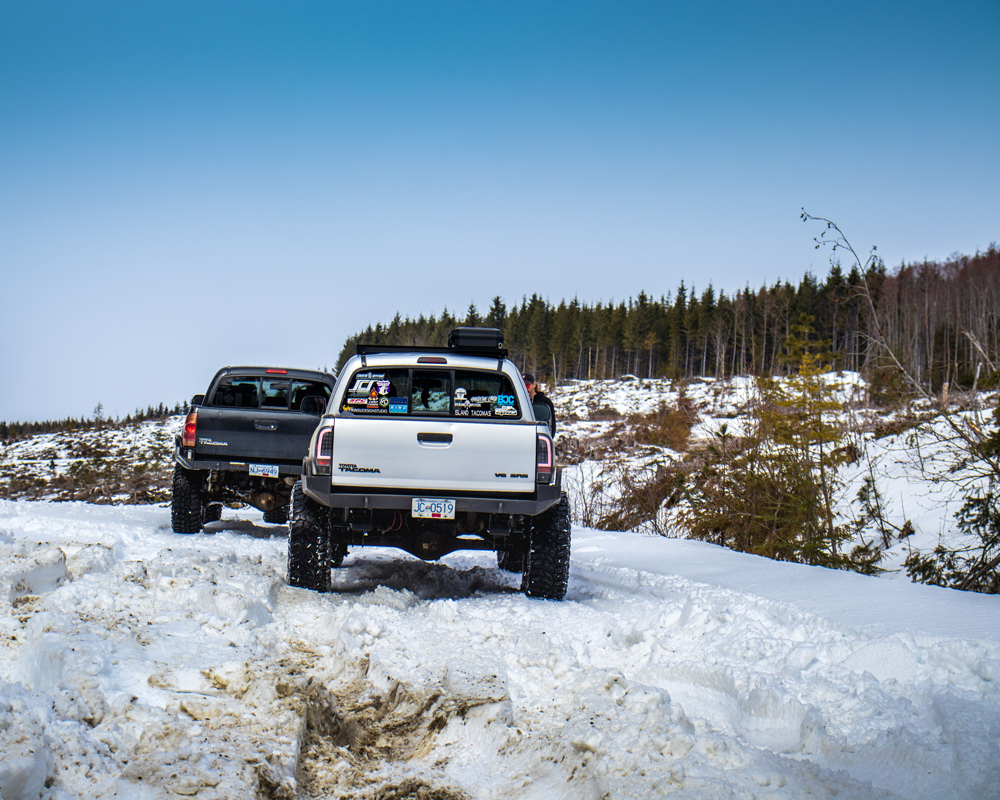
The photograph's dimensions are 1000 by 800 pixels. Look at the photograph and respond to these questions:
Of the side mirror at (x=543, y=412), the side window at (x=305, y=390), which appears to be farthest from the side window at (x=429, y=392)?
the side window at (x=305, y=390)

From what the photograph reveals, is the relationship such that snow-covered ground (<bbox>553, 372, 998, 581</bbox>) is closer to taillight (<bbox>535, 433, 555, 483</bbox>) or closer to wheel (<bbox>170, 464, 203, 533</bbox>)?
taillight (<bbox>535, 433, 555, 483</bbox>)

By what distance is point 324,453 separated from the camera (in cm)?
572

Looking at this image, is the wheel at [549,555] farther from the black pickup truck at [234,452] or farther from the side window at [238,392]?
the side window at [238,392]

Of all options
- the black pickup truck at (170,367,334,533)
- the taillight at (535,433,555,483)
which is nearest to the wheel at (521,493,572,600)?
the taillight at (535,433,555,483)

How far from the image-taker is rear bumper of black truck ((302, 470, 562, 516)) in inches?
225

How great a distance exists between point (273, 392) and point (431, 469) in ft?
18.4

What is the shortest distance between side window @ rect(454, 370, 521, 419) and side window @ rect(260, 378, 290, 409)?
4.97 meters

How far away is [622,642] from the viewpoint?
5016 mm

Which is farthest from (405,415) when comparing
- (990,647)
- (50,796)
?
(990,647)

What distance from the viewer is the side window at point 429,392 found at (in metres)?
6.49

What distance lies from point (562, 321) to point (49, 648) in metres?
93.3

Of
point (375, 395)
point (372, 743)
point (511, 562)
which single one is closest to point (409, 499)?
point (375, 395)

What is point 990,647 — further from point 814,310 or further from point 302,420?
point 814,310

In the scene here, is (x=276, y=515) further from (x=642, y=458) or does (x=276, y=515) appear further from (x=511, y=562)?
(x=642, y=458)
